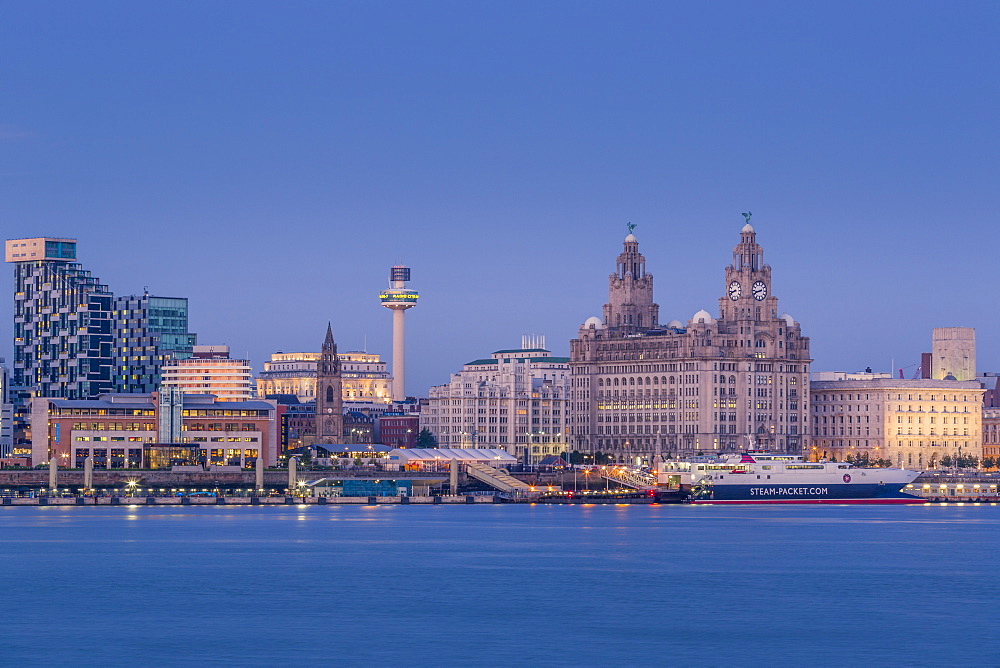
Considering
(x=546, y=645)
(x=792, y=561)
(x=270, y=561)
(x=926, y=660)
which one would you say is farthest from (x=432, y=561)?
(x=926, y=660)

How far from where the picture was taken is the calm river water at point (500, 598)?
89.7m

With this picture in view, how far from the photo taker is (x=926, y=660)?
86750mm

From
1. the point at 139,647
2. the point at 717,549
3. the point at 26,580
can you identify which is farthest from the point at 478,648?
the point at 717,549

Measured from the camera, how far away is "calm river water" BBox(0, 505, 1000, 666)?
294 ft

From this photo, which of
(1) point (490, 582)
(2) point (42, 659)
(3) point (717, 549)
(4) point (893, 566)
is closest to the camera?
(2) point (42, 659)

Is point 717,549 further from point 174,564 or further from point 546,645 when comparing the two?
point 546,645

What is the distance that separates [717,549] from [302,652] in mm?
65688

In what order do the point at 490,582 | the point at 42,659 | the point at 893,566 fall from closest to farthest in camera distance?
the point at 42,659, the point at 490,582, the point at 893,566

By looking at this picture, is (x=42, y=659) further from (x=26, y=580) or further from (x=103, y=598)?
(x=26, y=580)

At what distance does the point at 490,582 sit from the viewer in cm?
12119

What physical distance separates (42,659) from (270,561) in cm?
4994

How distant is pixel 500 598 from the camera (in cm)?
11125

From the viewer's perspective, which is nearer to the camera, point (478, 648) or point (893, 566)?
point (478, 648)

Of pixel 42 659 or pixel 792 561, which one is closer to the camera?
pixel 42 659
